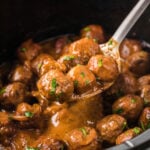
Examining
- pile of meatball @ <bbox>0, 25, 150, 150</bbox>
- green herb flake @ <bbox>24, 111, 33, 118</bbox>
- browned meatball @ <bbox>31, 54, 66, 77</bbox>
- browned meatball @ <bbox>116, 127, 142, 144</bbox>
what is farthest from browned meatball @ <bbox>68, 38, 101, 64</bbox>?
browned meatball @ <bbox>116, 127, 142, 144</bbox>

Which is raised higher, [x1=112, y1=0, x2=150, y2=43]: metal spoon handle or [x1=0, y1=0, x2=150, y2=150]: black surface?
[x1=112, y1=0, x2=150, y2=43]: metal spoon handle

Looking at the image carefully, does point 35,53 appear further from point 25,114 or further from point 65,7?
point 25,114

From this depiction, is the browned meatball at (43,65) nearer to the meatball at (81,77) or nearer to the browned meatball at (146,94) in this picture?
the meatball at (81,77)

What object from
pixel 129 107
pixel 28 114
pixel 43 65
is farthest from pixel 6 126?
pixel 129 107

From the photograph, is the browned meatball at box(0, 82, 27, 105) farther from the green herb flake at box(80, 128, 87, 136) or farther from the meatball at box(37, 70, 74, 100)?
the green herb flake at box(80, 128, 87, 136)

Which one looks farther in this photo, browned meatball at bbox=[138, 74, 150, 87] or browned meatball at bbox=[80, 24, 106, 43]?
browned meatball at bbox=[80, 24, 106, 43]

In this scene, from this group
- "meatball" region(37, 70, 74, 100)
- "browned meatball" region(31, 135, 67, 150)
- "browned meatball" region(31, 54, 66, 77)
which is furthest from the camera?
"browned meatball" region(31, 54, 66, 77)

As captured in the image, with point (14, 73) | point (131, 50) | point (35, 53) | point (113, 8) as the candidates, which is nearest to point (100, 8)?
point (113, 8)
